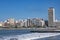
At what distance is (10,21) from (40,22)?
1150 inches

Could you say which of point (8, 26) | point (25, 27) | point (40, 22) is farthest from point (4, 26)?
point (40, 22)

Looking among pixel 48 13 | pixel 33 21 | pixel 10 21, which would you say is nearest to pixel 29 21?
pixel 33 21

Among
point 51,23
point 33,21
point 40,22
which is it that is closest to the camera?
point 51,23

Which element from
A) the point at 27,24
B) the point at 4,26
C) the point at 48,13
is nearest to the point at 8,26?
the point at 4,26

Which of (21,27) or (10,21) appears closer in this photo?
(21,27)

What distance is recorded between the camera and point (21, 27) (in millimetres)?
156500

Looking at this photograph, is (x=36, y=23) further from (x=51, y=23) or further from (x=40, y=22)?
(x=51, y=23)

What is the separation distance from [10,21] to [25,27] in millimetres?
17556

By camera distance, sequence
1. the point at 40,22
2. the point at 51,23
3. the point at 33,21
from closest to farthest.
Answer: the point at 51,23 < the point at 40,22 < the point at 33,21

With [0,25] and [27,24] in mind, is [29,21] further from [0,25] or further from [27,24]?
[0,25]

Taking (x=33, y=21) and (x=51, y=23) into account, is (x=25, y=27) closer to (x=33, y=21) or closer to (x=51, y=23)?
(x=33, y=21)

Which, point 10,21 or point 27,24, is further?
point 10,21

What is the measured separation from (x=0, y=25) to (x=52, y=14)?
39390mm

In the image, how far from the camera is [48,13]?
14338 cm
